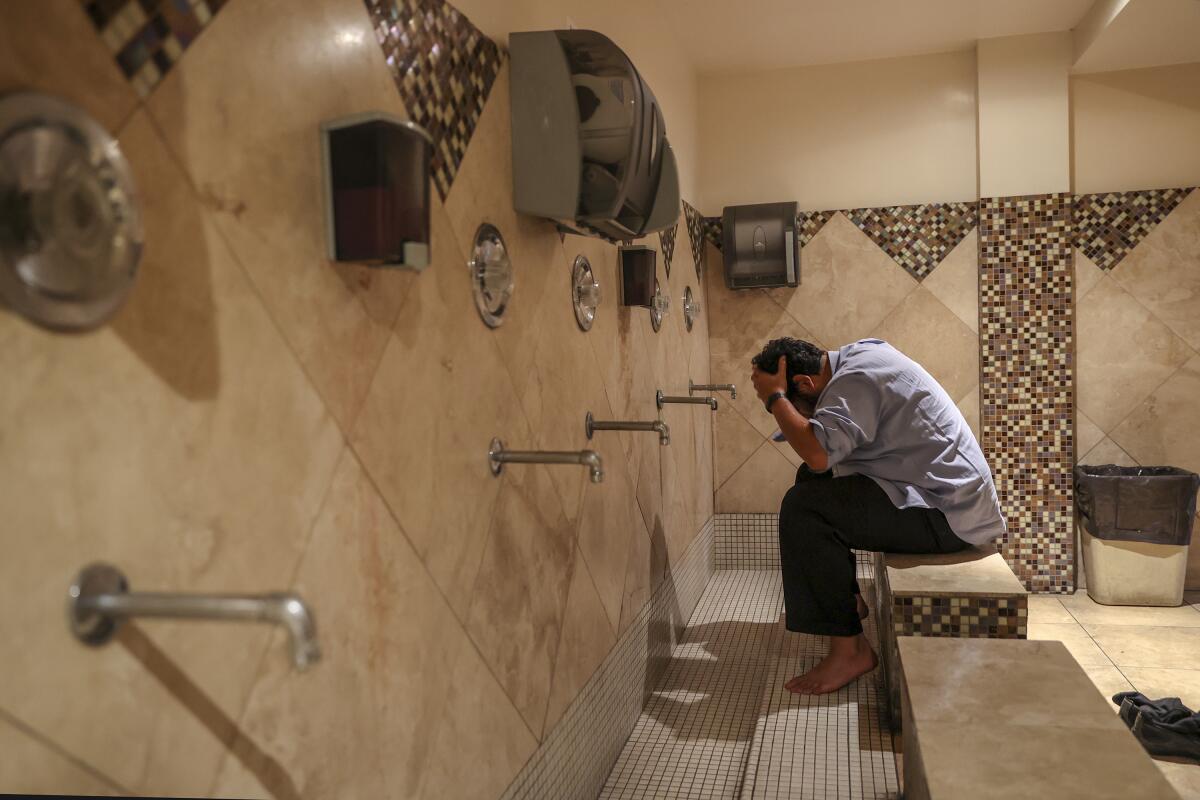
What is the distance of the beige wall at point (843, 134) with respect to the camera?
4297 millimetres

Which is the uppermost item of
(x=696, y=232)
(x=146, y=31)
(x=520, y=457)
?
(x=696, y=232)

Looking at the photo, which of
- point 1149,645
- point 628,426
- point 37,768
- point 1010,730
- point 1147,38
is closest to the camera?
point 37,768

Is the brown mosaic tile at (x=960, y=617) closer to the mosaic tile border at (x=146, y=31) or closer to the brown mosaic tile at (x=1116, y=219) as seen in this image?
the mosaic tile border at (x=146, y=31)

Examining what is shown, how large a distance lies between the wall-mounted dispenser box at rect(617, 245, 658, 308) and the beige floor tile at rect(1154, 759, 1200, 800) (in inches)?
71.3

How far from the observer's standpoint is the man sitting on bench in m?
2.81

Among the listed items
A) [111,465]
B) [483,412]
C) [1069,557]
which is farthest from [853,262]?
[111,465]

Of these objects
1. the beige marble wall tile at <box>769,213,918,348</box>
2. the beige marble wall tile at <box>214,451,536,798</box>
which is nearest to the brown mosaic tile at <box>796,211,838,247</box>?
the beige marble wall tile at <box>769,213,918,348</box>

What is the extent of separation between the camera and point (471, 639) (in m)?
1.62

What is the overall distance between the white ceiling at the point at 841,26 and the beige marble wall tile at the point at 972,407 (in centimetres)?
158

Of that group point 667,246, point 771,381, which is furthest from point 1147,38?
point 771,381

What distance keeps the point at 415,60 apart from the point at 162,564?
917 millimetres

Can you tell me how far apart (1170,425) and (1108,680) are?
5.02ft

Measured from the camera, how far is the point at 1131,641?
3508 mm

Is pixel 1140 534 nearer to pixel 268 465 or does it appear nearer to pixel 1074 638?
pixel 1074 638
